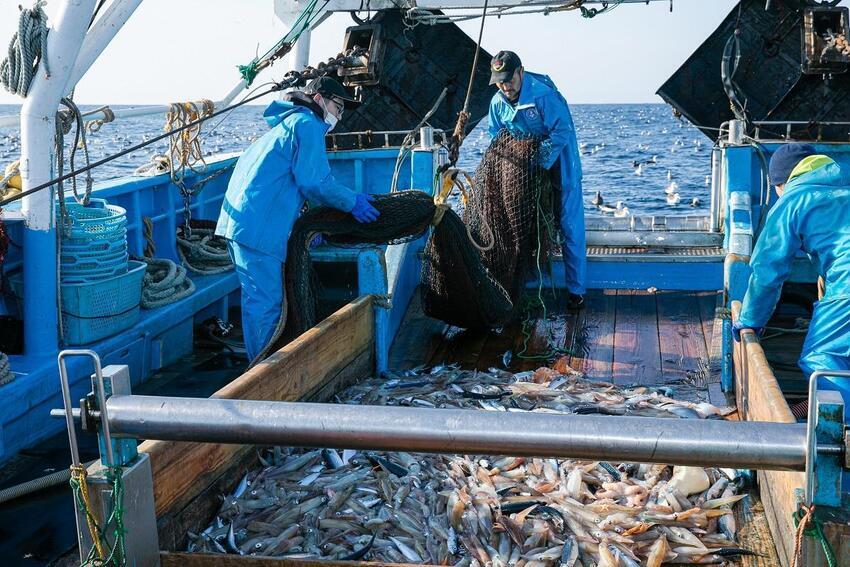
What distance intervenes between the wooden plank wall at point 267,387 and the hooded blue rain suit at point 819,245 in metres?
2.41

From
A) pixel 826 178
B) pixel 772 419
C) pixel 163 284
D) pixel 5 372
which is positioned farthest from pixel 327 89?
pixel 772 419

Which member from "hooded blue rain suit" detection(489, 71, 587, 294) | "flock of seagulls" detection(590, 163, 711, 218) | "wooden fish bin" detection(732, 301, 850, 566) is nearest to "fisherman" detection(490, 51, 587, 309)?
"hooded blue rain suit" detection(489, 71, 587, 294)

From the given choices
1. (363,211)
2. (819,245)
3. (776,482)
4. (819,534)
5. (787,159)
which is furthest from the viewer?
(363,211)

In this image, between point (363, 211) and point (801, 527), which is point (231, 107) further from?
point (801, 527)

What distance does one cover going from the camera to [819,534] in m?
2.33

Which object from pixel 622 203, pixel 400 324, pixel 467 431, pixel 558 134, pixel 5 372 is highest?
pixel 558 134

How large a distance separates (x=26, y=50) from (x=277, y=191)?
1.77 metres

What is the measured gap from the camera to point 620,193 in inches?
1323

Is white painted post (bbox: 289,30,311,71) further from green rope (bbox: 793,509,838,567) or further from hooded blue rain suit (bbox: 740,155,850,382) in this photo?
green rope (bbox: 793,509,838,567)

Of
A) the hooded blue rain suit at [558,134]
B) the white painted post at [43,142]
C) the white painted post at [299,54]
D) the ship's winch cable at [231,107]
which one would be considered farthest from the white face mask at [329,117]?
the white painted post at [299,54]

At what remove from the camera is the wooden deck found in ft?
20.7

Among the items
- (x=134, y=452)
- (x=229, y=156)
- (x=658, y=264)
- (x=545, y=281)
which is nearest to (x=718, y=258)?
(x=658, y=264)

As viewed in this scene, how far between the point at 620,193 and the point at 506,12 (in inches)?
972

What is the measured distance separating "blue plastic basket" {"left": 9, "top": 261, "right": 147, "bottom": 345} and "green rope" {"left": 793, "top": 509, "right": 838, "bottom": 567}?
498cm
